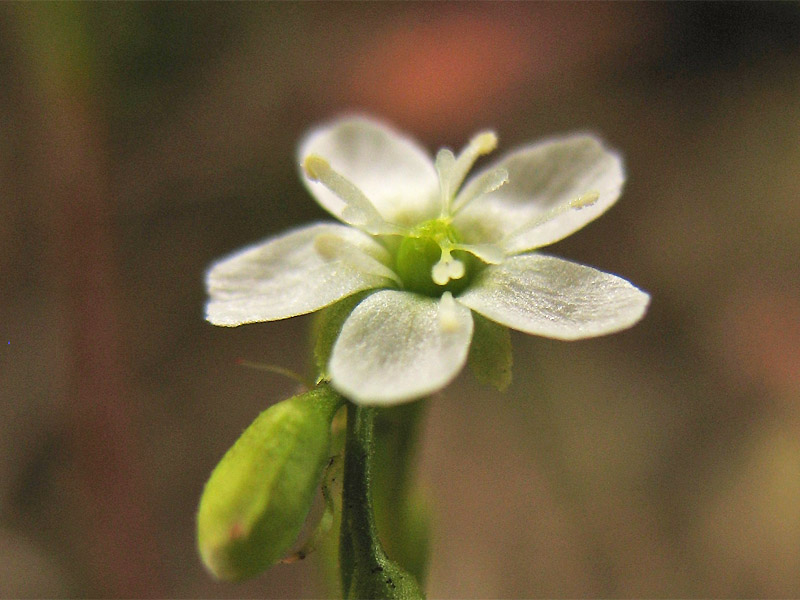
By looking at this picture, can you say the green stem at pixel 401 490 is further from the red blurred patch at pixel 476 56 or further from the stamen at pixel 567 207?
the red blurred patch at pixel 476 56

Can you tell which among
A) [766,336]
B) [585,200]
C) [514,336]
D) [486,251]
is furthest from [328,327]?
[766,336]

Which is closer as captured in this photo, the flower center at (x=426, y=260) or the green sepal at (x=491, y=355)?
the green sepal at (x=491, y=355)

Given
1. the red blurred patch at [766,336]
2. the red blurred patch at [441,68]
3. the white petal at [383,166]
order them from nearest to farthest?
the white petal at [383,166], the red blurred patch at [766,336], the red blurred patch at [441,68]

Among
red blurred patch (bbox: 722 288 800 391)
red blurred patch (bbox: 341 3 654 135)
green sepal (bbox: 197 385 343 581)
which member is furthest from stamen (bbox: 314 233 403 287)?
red blurred patch (bbox: 341 3 654 135)

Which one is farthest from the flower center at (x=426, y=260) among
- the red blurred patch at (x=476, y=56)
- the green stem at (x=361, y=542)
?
the red blurred patch at (x=476, y=56)

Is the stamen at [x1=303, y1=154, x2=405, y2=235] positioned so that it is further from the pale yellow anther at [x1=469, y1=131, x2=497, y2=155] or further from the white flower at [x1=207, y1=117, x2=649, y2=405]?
the pale yellow anther at [x1=469, y1=131, x2=497, y2=155]

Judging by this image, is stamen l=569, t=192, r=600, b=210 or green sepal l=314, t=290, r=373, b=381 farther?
stamen l=569, t=192, r=600, b=210

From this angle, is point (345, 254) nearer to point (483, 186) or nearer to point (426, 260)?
point (426, 260)
